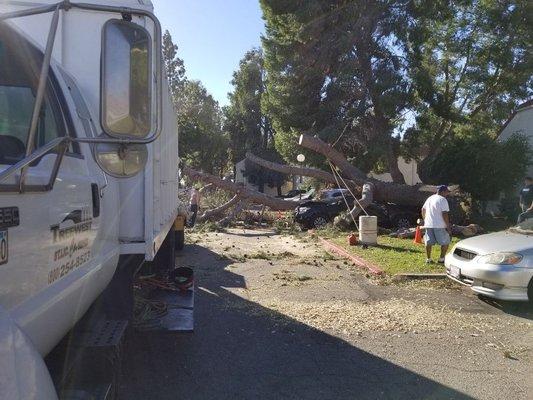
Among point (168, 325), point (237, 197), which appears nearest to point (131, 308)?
point (168, 325)

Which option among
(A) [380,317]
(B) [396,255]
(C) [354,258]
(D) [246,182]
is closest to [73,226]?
(A) [380,317]

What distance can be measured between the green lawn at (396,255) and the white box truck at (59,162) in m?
7.94

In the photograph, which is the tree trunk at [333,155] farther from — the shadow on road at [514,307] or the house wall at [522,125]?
the shadow on road at [514,307]

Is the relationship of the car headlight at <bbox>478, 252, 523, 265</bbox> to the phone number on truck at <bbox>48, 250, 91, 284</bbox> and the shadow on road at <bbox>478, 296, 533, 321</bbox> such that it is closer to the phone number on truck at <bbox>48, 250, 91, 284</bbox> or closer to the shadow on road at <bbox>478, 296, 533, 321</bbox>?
the shadow on road at <bbox>478, 296, 533, 321</bbox>

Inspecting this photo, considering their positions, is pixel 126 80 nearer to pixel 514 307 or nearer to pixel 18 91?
pixel 18 91

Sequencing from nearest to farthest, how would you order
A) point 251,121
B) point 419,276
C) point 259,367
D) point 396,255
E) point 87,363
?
point 87,363 → point 259,367 → point 419,276 → point 396,255 → point 251,121

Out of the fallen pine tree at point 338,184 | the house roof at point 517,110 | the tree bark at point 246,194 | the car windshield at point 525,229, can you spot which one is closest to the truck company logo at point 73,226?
the car windshield at point 525,229

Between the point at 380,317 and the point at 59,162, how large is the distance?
5868 mm

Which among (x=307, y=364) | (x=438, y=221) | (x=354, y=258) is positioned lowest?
(x=307, y=364)

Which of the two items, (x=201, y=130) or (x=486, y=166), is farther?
(x=201, y=130)

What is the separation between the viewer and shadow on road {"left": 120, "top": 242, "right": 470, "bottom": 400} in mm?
4746

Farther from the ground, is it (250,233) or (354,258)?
(354,258)

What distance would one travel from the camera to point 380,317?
7.23 metres

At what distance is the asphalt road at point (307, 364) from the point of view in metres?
4.78
